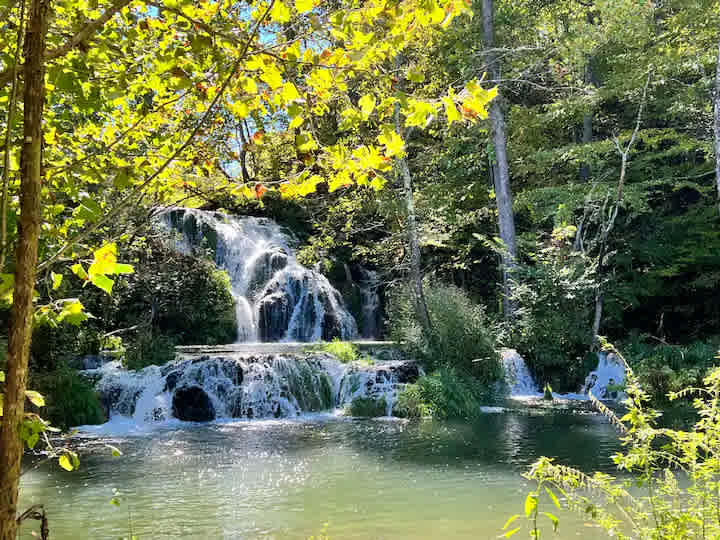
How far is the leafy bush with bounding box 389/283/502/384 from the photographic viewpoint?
12812mm

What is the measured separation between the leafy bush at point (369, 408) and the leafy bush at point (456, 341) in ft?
5.44

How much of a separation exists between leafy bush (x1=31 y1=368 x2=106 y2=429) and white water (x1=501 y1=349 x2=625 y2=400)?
814 centimetres

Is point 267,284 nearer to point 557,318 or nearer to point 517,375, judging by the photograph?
point 517,375

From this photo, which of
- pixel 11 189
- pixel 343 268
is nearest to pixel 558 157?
pixel 343 268

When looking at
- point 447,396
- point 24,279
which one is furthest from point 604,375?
point 24,279

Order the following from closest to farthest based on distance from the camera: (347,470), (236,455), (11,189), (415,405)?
(11,189), (347,470), (236,455), (415,405)

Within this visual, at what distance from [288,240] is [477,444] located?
1266cm

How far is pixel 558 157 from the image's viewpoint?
17391 mm

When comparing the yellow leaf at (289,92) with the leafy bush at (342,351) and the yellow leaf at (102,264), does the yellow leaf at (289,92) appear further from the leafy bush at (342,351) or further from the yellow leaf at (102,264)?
the leafy bush at (342,351)

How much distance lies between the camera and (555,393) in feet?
45.3

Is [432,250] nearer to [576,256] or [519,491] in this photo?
[576,256]

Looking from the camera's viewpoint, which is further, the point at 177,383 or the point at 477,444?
the point at 177,383

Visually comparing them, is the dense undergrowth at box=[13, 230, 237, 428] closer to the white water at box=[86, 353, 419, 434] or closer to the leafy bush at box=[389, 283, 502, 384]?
the white water at box=[86, 353, 419, 434]

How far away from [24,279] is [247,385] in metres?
10.8
